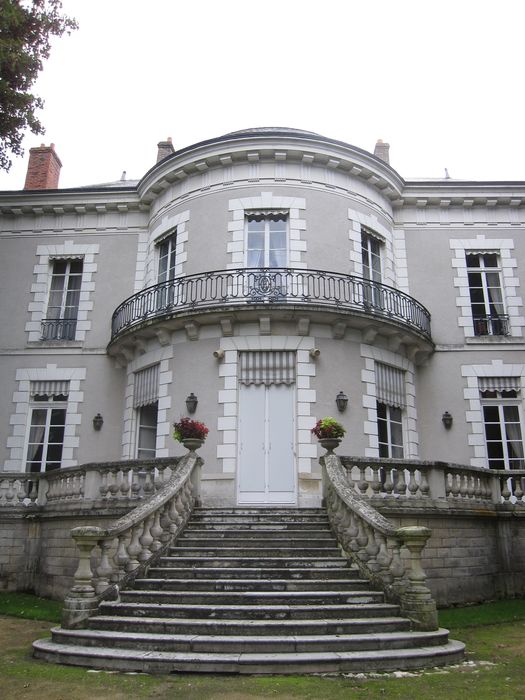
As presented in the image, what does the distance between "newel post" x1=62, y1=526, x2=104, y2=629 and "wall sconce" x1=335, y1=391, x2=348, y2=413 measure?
6.46 meters

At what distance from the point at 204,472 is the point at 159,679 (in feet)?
22.7

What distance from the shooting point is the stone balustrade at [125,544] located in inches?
280

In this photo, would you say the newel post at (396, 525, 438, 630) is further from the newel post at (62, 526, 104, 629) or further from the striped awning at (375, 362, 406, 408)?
the striped awning at (375, 362, 406, 408)

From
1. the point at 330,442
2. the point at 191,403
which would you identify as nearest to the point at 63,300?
the point at 191,403

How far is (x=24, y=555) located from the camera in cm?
1238

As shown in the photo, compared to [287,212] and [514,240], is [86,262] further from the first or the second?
[514,240]

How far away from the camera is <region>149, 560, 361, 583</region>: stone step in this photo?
8016 mm

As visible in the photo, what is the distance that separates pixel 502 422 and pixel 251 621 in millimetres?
9987

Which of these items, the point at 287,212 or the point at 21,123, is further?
the point at 287,212

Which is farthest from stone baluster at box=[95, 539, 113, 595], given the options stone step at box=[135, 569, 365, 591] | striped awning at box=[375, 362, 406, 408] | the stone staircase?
striped awning at box=[375, 362, 406, 408]

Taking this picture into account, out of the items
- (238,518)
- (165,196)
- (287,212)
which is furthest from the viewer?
(165,196)

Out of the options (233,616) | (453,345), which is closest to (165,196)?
(453,345)

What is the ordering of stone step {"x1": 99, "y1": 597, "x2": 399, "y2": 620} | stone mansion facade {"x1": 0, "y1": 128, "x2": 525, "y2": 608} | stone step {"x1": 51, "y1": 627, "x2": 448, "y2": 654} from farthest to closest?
stone mansion facade {"x1": 0, "y1": 128, "x2": 525, "y2": 608} → stone step {"x1": 99, "y1": 597, "x2": 399, "y2": 620} → stone step {"x1": 51, "y1": 627, "x2": 448, "y2": 654}

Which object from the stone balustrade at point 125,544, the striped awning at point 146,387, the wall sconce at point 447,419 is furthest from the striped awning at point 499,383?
the stone balustrade at point 125,544
